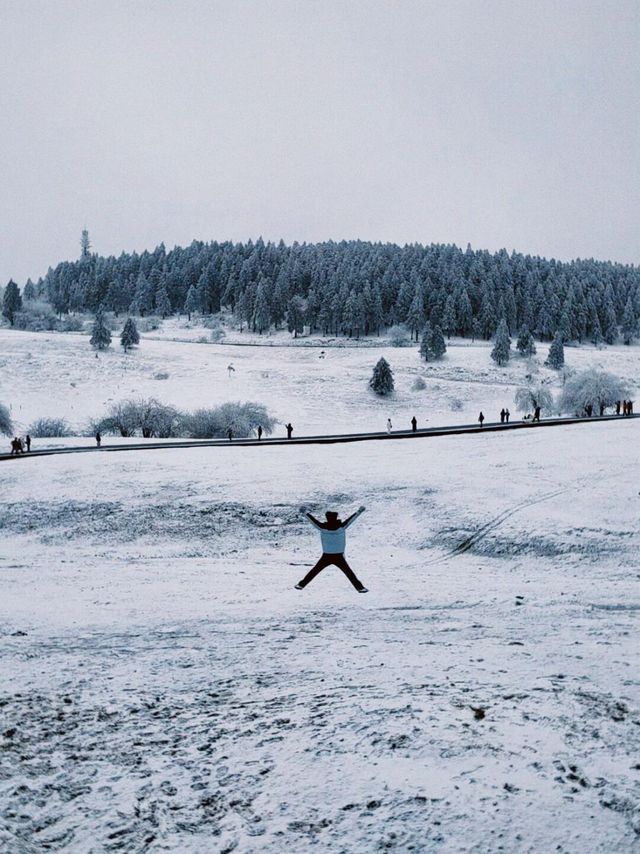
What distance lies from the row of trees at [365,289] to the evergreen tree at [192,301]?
27cm

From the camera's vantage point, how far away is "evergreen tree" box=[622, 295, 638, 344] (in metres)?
136

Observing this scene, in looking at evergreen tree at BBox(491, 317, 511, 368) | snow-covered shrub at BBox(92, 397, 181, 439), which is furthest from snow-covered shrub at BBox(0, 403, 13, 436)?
evergreen tree at BBox(491, 317, 511, 368)

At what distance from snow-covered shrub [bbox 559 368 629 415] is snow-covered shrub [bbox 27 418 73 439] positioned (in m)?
54.7

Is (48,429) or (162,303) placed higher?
(162,303)

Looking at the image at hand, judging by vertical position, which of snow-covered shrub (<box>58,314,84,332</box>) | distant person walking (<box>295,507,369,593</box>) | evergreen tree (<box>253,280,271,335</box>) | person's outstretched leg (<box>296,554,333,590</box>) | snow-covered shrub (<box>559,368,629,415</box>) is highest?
evergreen tree (<box>253,280,271,335</box>)

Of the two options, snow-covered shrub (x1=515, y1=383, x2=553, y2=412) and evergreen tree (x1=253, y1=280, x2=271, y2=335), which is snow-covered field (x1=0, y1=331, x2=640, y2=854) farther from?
evergreen tree (x1=253, y1=280, x2=271, y2=335)

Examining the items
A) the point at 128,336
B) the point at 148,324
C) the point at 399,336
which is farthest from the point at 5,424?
the point at 148,324

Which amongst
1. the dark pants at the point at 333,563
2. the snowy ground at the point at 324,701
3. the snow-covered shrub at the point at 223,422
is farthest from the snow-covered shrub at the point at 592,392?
the dark pants at the point at 333,563

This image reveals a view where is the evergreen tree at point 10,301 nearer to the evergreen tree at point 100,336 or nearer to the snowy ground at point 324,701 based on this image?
the evergreen tree at point 100,336

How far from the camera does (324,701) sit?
5.66 metres

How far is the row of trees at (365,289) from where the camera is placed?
123875 mm

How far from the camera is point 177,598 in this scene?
10.4 metres

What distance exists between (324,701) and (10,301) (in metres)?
148

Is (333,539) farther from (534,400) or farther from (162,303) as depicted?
(162,303)
